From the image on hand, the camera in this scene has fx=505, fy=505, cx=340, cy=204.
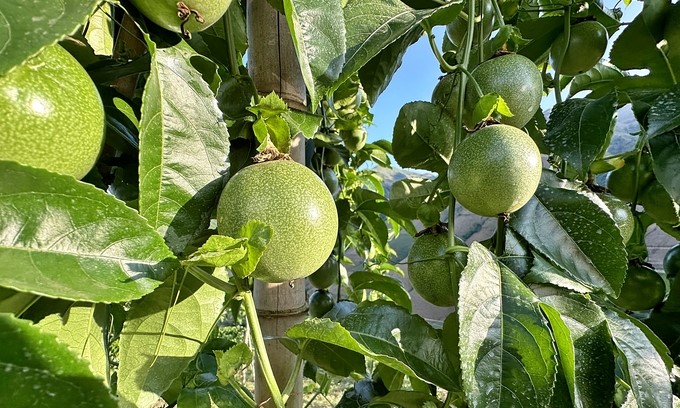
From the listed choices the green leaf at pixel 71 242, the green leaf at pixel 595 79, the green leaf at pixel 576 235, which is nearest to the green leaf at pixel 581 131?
the green leaf at pixel 576 235

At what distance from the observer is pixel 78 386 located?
1.00 feet

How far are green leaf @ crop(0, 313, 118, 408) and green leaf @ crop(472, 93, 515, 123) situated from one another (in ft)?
2.02

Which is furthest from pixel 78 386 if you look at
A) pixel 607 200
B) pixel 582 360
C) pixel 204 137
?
pixel 607 200

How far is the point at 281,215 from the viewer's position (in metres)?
0.52

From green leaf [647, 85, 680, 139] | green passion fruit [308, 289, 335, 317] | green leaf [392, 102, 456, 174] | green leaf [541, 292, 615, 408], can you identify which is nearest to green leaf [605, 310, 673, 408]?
green leaf [541, 292, 615, 408]

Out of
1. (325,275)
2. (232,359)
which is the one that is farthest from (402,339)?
(325,275)

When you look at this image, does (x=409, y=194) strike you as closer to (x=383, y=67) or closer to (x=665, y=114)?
(x=383, y=67)

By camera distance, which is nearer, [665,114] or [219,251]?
[219,251]

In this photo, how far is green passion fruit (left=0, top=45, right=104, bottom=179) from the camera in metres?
0.39

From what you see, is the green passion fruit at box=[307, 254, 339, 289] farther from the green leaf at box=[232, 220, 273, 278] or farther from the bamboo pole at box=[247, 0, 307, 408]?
the green leaf at box=[232, 220, 273, 278]

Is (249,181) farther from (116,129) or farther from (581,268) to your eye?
(581,268)

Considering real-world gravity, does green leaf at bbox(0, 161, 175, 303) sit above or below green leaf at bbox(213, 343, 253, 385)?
above

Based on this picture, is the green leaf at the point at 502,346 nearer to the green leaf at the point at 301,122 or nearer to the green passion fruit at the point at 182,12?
the green leaf at the point at 301,122

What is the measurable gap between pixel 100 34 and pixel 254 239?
18.1 inches
